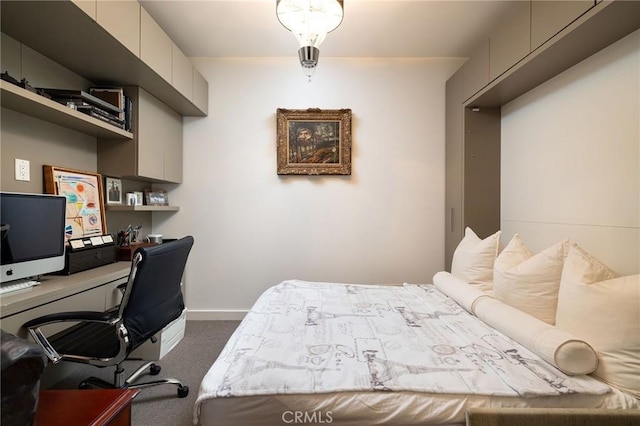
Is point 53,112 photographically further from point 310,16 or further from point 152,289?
point 310,16

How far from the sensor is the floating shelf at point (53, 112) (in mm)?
1498

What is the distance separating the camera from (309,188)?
10.5 ft

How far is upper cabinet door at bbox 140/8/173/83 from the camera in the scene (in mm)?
2105

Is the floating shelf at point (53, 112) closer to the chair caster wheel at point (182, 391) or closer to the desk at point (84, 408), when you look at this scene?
the desk at point (84, 408)

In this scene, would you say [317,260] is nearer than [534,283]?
No

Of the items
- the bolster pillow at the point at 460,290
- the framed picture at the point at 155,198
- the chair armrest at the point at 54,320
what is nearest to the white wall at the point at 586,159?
the bolster pillow at the point at 460,290

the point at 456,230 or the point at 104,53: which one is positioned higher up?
the point at 104,53

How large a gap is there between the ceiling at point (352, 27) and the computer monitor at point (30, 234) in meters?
1.78

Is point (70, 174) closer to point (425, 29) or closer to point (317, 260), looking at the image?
point (317, 260)

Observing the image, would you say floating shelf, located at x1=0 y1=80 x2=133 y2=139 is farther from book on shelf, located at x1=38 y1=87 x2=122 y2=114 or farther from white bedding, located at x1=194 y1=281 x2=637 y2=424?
white bedding, located at x1=194 y1=281 x2=637 y2=424

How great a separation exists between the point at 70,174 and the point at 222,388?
2055 millimetres

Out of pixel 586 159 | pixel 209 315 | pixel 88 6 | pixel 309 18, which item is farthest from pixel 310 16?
pixel 209 315

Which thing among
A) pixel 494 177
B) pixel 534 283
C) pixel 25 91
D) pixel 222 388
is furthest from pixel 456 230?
pixel 25 91

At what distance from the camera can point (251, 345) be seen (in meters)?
1.38
